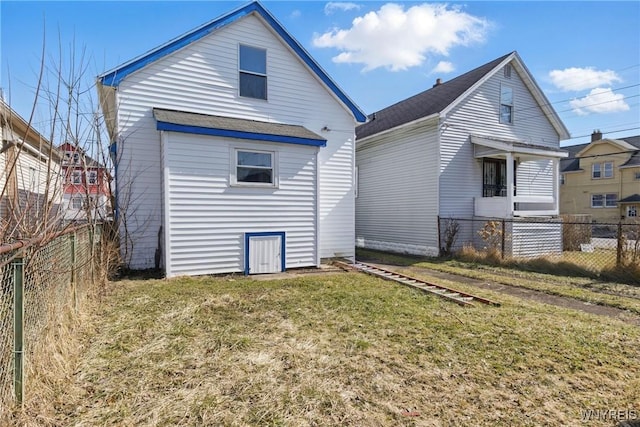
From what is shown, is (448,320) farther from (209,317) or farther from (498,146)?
(498,146)

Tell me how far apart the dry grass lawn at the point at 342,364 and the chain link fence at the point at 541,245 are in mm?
4637

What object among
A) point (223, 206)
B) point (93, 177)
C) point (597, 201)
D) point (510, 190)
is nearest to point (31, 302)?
point (223, 206)

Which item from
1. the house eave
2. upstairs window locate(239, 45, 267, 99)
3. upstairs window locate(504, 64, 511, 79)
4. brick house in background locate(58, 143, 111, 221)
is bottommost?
brick house in background locate(58, 143, 111, 221)

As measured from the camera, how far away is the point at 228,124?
8500 mm

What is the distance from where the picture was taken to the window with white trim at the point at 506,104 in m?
14.2

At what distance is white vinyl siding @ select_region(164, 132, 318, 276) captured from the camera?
7.71 metres

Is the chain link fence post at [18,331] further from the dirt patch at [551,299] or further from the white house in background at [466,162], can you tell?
the white house in background at [466,162]

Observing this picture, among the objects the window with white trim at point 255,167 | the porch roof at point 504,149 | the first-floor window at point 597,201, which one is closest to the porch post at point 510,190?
the porch roof at point 504,149

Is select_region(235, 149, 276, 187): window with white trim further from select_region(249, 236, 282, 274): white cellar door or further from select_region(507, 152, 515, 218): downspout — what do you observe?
select_region(507, 152, 515, 218): downspout

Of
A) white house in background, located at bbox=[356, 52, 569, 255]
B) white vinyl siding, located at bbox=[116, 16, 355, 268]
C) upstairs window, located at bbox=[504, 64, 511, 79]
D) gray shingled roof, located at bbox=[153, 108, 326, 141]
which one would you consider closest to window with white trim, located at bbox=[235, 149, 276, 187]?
white vinyl siding, located at bbox=[116, 16, 355, 268]

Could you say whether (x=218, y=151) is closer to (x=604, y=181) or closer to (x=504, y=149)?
(x=504, y=149)

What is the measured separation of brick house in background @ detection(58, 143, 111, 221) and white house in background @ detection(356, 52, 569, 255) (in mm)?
10561

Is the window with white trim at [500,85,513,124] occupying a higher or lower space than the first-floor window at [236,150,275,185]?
higher

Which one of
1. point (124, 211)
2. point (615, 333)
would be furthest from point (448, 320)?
point (124, 211)
